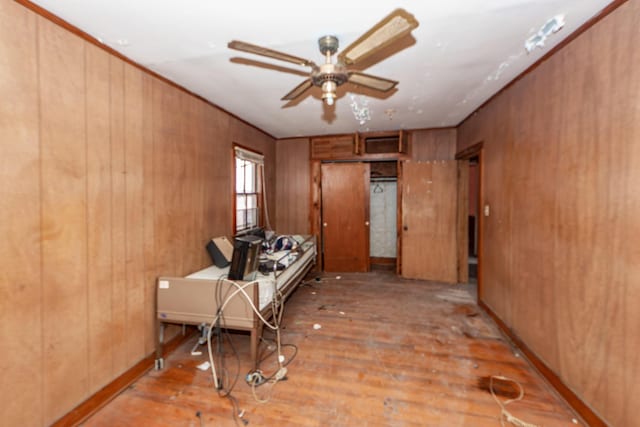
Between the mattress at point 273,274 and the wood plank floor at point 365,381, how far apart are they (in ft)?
1.80

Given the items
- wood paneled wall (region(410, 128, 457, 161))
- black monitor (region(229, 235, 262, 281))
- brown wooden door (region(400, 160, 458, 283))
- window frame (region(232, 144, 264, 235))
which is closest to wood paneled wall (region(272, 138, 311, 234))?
window frame (region(232, 144, 264, 235))

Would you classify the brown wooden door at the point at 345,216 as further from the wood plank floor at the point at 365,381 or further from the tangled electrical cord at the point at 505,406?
the tangled electrical cord at the point at 505,406

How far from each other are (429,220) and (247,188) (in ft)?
9.81

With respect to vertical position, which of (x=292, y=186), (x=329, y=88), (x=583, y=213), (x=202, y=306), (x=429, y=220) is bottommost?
(x=202, y=306)

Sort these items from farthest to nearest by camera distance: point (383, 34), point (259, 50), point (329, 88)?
point (329, 88) → point (259, 50) → point (383, 34)

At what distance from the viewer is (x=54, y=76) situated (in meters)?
1.59

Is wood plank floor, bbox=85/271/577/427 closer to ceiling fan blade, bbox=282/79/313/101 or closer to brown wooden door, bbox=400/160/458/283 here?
brown wooden door, bbox=400/160/458/283

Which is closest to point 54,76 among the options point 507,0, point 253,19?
point 253,19

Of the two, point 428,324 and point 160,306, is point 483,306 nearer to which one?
point 428,324

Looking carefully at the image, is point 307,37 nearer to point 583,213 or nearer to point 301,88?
point 301,88

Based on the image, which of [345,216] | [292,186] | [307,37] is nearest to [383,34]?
[307,37]

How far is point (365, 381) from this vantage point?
208 cm

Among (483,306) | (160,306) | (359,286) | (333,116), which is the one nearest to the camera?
(160,306)

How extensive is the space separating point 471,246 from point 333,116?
4.88m
